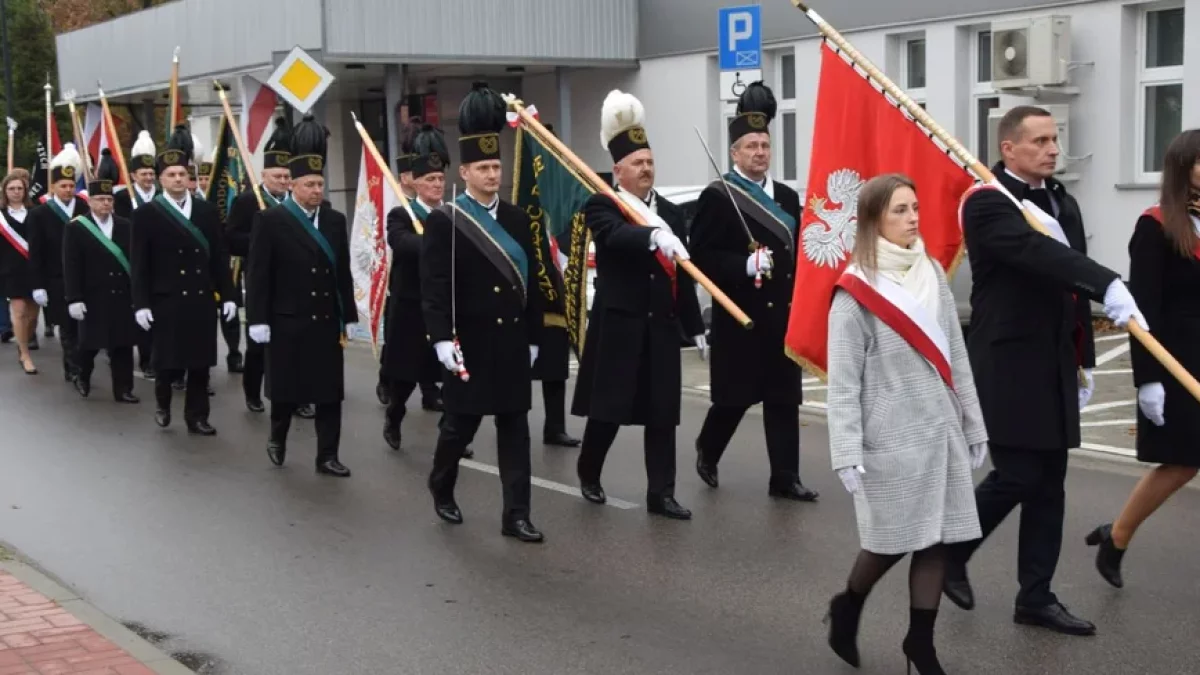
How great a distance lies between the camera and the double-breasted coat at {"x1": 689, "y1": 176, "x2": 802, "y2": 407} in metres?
8.41

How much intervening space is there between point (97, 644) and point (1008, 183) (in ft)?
12.6

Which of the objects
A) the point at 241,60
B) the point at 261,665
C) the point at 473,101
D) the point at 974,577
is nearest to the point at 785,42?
the point at 241,60

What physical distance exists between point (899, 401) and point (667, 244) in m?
2.57

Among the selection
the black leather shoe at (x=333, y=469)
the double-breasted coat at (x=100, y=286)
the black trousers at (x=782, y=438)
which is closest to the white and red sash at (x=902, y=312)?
the black trousers at (x=782, y=438)

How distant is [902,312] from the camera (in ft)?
17.0

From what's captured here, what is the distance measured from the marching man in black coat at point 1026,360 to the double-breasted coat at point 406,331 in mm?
5302

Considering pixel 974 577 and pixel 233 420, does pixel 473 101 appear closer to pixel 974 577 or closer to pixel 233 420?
pixel 974 577

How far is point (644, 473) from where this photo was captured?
376 inches

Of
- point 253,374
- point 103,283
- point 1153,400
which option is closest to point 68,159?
point 103,283

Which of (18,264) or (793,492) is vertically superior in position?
(18,264)

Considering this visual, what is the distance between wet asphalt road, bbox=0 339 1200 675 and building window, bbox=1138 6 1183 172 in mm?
7603

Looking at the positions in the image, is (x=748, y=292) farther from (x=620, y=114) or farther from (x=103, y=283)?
(x=103, y=283)

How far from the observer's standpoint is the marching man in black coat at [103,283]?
13.0m

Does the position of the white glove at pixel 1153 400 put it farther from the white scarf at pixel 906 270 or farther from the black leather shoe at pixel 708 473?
the black leather shoe at pixel 708 473
